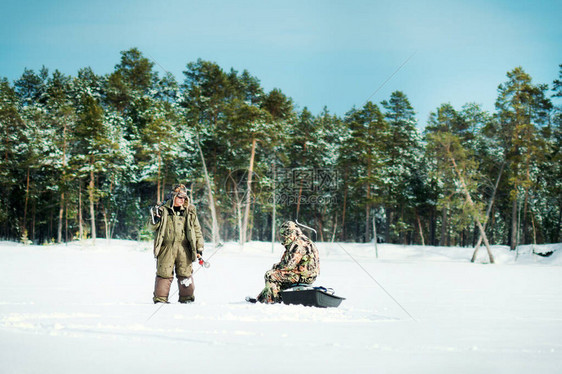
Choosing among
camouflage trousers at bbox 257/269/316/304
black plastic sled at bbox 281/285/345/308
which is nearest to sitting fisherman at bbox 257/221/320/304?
camouflage trousers at bbox 257/269/316/304

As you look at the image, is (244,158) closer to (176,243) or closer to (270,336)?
(176,243)

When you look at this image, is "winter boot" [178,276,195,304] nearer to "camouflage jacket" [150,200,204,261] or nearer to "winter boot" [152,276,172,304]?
"winter boot" [152,276,172,304]

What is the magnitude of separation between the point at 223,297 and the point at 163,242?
2074 mm

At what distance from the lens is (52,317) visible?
5.24 metres

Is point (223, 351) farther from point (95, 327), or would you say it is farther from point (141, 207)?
A: point (141, 207)

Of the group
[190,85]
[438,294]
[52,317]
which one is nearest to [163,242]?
[52,317]

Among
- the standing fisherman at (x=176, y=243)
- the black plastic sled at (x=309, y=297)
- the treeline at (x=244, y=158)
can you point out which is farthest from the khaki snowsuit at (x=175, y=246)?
the treeline at (x=244, y=158)

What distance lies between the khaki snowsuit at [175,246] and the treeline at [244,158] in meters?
21.2

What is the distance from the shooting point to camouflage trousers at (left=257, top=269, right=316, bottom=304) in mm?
6867

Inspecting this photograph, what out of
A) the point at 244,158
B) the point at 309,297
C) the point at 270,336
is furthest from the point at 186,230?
the point at 244,158

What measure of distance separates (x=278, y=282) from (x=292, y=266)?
365 millimetres

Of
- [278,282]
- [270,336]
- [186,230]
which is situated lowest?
[270,336]

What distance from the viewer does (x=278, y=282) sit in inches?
272

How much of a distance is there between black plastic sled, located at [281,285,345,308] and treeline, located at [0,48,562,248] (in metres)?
20.9
